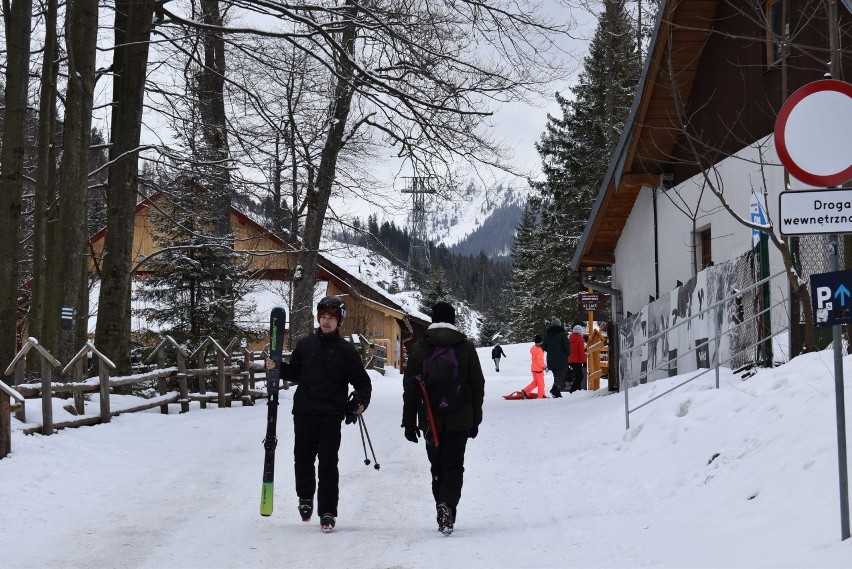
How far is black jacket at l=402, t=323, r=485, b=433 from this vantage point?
770cm

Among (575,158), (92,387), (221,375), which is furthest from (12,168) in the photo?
(575,158)

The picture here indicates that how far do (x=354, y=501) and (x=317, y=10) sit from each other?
9.47m

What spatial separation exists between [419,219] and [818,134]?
12.8 meters

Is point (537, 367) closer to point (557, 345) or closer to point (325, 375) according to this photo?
point (557, 345)

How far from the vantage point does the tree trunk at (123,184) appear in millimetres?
16688

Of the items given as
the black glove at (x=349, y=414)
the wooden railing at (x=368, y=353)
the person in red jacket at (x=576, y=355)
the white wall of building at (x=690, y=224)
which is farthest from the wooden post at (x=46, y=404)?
the wooden railing at (x=368, y=353)

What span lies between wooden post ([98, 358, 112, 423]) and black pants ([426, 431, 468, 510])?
25.7 feet

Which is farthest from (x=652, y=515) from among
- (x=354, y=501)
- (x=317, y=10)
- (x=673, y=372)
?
(x=317, y=10)

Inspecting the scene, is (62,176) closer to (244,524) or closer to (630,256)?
A: (244,524)

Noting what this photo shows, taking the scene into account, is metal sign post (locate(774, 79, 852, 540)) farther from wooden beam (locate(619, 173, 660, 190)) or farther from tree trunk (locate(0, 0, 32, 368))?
wooden beam (locate(619, 173, 660, 190))

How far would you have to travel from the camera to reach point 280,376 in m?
7.98

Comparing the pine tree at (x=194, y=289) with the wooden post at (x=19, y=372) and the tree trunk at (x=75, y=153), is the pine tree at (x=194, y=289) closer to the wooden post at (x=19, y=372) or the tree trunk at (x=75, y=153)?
the tree trunk at (x=75, y=153)

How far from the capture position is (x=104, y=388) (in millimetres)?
14102

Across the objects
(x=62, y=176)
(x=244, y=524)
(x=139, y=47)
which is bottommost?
(x=244, y=524)
